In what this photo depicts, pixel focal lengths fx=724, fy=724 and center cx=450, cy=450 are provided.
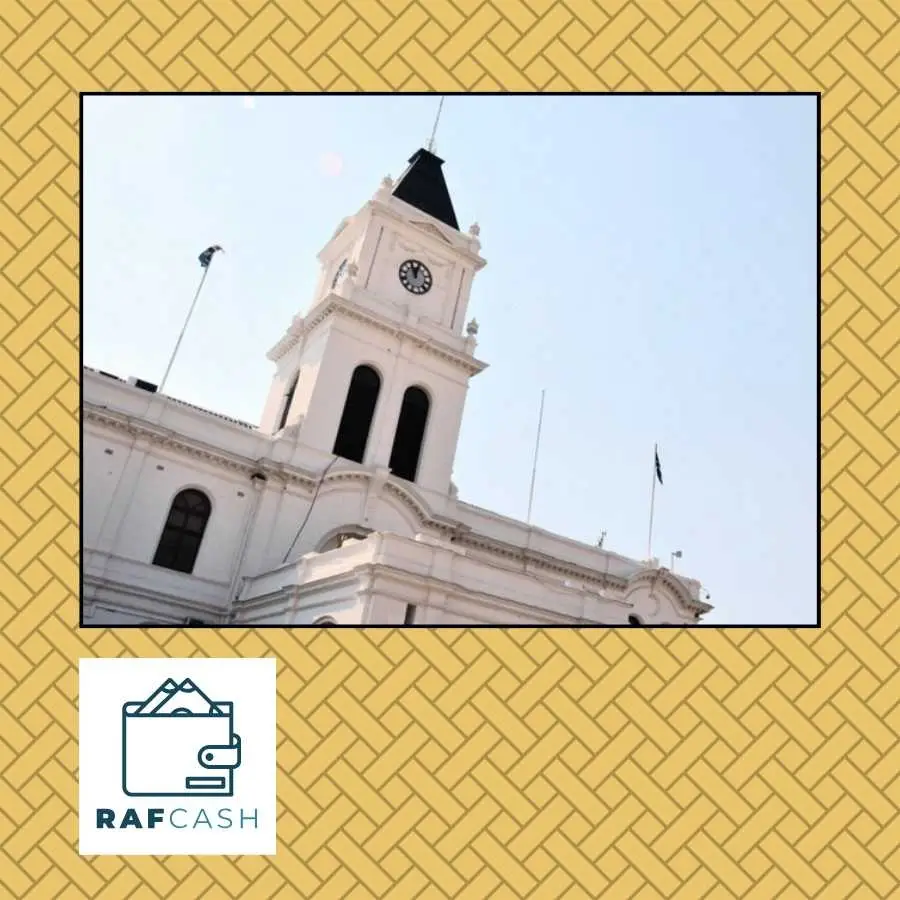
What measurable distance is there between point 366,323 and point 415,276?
3.74 metres

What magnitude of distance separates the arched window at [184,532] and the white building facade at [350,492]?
0.05 metres

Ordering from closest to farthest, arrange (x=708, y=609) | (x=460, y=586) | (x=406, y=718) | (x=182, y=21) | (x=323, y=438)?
(x=406, y=718) → (x=182, y=21) → (x=460, y=586) → (x=323, y=438) → (x=708, y=609)

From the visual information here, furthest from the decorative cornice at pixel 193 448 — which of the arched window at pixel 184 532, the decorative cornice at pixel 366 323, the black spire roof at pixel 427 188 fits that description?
the black spire roof at pixel 427 188

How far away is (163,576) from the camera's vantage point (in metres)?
19.5

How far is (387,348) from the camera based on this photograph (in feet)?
83.6

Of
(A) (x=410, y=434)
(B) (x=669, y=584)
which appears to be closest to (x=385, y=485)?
(A) (x=410, y=434)

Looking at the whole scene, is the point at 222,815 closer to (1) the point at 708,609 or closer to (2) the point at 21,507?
(2) the point at 21,507

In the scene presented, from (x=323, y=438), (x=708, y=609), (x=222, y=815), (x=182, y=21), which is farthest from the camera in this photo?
(x=708, y=609)

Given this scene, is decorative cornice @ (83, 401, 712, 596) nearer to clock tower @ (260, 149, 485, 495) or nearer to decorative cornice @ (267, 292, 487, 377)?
clock tower @ (260, 149, 485, 495)

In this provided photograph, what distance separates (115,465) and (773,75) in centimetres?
1809

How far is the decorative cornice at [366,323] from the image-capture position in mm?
24766

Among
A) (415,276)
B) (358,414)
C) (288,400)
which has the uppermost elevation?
(415,276)

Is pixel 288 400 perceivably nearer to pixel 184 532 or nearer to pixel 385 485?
pixel 385 485

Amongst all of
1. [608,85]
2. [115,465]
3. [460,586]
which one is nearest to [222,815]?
[608,85]
